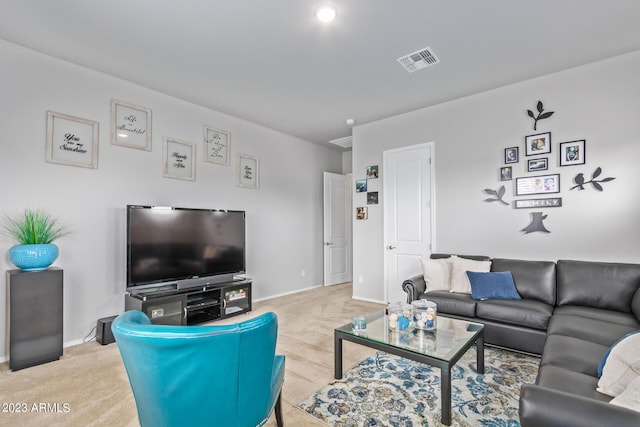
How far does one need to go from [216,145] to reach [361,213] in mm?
2384

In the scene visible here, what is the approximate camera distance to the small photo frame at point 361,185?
4.95 meters

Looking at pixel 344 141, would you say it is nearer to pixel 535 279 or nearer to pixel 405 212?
pixel 405 212

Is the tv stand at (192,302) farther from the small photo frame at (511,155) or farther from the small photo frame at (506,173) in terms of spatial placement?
the small photo frame at (511,155)

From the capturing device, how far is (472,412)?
1.93m

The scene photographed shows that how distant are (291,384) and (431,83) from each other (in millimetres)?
3330

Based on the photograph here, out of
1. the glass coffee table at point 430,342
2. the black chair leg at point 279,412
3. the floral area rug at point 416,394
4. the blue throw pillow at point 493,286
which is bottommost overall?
the floral area rug at point 416,394

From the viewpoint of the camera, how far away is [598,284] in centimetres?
276

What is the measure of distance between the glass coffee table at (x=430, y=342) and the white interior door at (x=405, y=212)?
1814mm

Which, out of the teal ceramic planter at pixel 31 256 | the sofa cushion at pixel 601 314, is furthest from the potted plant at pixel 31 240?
the sofa cushion at pixel 601 314

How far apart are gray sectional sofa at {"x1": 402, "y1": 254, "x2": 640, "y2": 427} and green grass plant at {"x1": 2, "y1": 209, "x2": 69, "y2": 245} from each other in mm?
3459

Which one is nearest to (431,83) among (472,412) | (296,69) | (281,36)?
(296,69)

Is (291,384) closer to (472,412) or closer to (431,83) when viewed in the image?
(472,412)

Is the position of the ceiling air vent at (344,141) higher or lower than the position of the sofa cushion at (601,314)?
higher

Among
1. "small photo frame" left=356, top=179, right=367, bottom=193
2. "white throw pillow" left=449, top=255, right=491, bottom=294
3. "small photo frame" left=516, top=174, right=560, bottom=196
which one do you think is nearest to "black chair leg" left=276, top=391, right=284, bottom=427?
"white throw pillow" left=449, top=255, right=491, bottom=294
